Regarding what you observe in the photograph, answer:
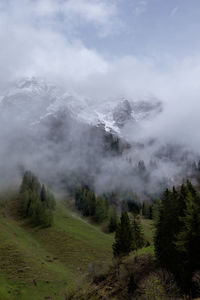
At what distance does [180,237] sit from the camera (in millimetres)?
40344

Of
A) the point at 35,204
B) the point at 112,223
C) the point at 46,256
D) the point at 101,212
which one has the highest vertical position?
the point at 101,212

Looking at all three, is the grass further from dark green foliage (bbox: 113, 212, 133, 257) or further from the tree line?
the tree line

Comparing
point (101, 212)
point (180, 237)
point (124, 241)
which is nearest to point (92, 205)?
point (101, 212)

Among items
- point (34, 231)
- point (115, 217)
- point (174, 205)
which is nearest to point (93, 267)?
point (174, 205)

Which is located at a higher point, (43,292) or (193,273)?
(193,273)

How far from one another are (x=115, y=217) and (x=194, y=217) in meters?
110

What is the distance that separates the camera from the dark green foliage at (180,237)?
124 ft

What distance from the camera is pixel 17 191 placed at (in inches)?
7003

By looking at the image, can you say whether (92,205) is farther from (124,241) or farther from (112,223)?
(124,241)

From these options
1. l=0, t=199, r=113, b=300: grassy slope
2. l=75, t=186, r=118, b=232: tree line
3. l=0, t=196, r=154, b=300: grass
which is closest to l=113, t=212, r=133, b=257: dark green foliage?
l=0, t=196, r=154, b=300: grass

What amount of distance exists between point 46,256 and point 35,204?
47.4 meters

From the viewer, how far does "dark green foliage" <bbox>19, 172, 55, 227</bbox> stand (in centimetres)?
12875

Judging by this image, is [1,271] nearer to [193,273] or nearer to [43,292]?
[43,292]

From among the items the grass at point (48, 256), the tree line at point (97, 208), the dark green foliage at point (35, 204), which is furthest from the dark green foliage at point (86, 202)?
the dark green foliage at point (35, 204)
